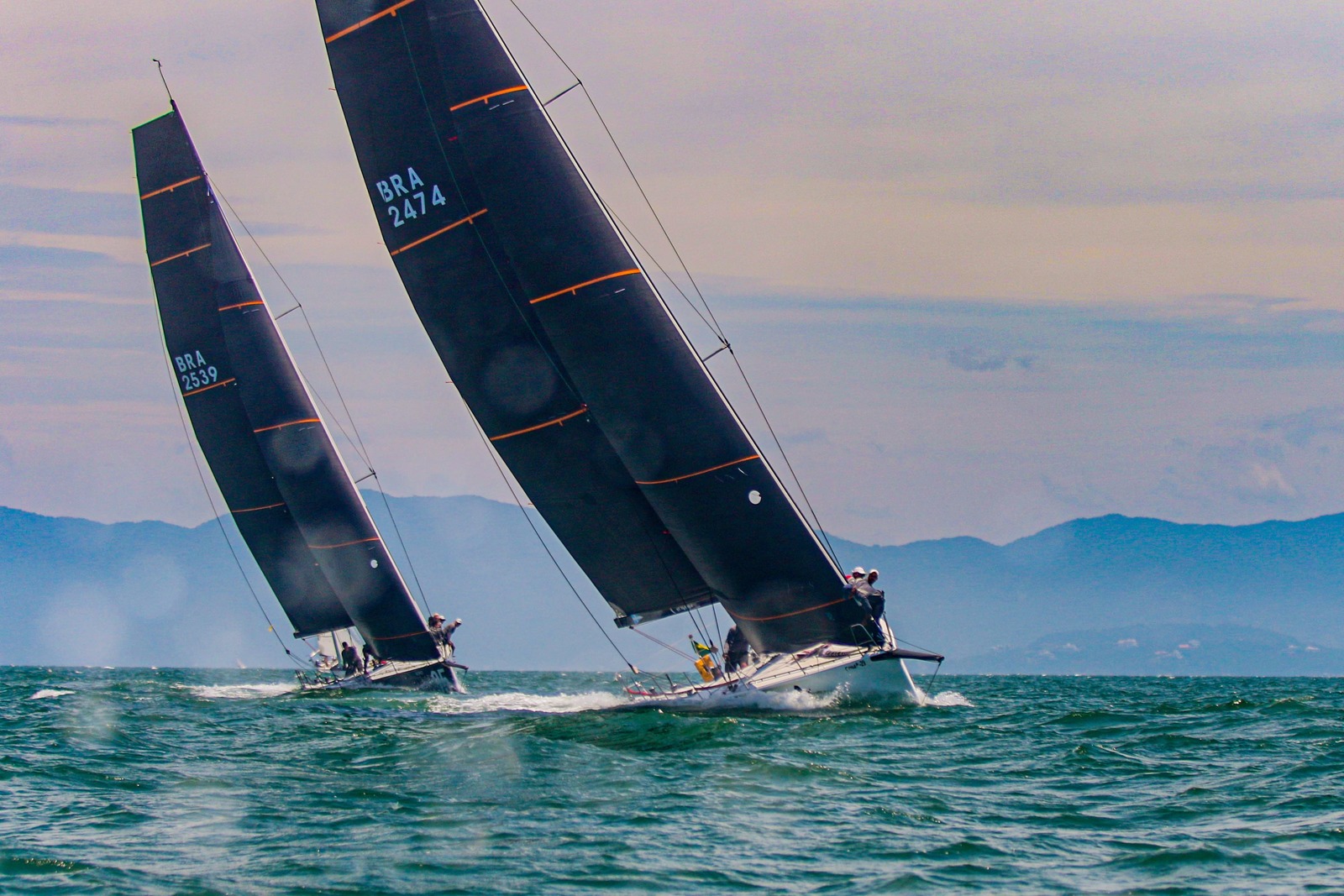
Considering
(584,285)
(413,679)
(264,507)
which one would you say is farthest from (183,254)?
(584,285)

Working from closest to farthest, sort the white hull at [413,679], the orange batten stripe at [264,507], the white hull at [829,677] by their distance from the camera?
the white hull at [829,677] → the white hull at [413,679] → the orange batten stripe at [264,507]

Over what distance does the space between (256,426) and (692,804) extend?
72.5ft

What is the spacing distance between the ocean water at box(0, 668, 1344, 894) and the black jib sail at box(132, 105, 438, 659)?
422 inches

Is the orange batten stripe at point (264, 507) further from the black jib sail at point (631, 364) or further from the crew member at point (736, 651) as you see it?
the black jib sail at point (631, 364)

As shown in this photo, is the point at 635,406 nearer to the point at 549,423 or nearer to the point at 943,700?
the point at 549,423

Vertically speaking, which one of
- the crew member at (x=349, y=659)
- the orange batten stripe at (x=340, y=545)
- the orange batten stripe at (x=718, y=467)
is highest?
the orange batten stripe at (x=340, y=545)

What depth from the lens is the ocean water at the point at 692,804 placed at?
9594mm

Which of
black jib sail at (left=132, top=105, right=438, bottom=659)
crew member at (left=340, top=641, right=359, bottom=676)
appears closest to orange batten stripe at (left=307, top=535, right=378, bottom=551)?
black jib sail at (left=132, top=105, right=438, bottom=659)

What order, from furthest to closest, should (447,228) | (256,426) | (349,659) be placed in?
(349,659)
(256,426)
(447,228)

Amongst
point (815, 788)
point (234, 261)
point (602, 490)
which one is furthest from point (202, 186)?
point (815, 788)

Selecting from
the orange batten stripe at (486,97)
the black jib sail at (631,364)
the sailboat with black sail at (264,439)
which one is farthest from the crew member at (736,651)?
the sailboat with black sail at (264,439)

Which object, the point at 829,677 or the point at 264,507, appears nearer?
the point at 829,677

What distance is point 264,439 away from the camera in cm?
3153

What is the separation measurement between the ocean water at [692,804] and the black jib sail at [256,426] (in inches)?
Result: 422
